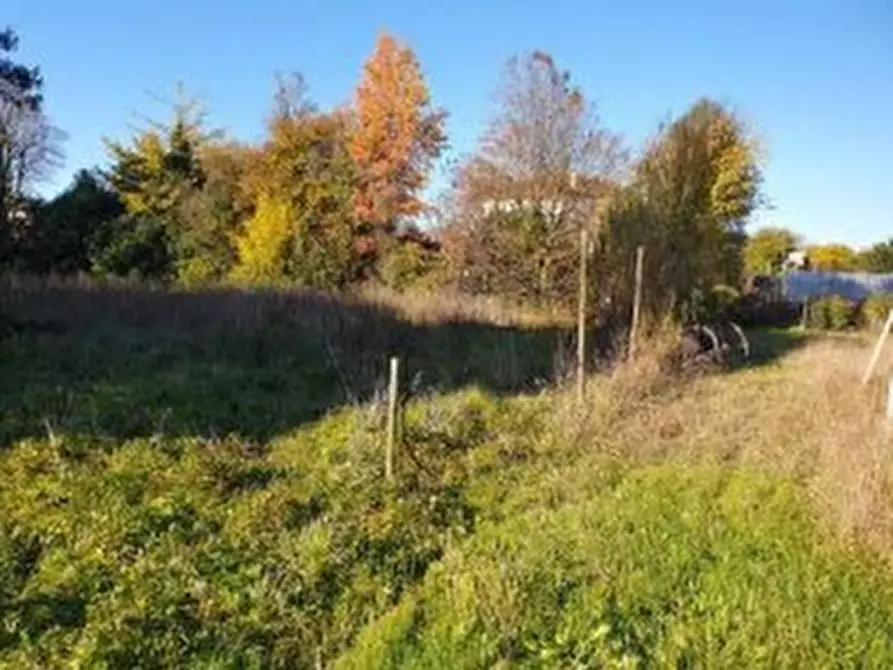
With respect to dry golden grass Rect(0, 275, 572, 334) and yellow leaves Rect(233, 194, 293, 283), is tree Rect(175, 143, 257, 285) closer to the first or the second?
yellow leaves Rect(233, 194, 293, 283)

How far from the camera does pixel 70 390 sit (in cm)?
984

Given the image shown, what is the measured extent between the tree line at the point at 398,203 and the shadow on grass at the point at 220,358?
2.97 meters

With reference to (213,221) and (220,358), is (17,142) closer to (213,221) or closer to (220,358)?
(213,221)

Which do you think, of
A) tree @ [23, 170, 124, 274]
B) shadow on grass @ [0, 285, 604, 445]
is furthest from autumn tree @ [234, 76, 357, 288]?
shadow on grass @ [0, 285, 604, 445]

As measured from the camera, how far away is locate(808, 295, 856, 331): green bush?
29.1m

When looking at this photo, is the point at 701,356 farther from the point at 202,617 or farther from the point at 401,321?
the point at 202,617

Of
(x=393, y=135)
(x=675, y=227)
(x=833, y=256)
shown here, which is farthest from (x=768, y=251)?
(x=675, y=227)

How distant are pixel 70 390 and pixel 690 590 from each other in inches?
263

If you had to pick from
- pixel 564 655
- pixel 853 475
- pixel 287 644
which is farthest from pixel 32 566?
pixel 853 475

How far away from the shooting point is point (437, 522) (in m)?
6.74

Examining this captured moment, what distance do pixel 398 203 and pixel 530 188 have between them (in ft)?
27.4

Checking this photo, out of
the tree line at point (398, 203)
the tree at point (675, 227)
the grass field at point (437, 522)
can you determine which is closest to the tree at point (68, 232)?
the tree line at point (398, 203)

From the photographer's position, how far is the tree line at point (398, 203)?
18422 mm

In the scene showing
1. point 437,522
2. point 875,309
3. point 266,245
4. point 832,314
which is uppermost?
point 266,245
